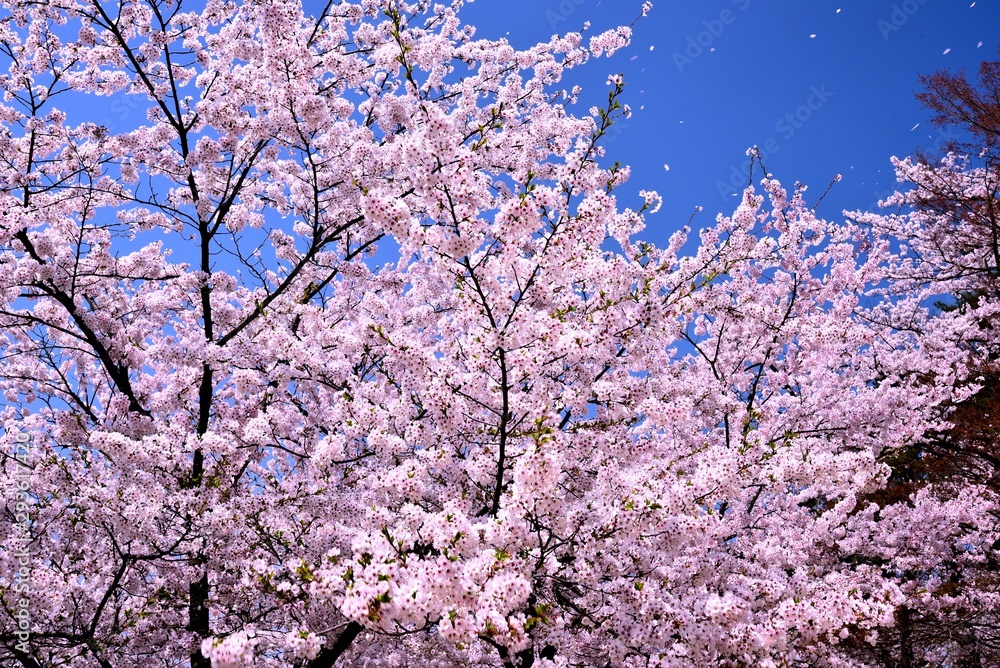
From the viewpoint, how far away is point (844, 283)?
13.1 meters

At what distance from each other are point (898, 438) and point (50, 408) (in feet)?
45.6

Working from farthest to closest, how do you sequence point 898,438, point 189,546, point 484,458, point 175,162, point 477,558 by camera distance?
point 898,438
point 175,162
point 189,546
point 484,458
point 477,558

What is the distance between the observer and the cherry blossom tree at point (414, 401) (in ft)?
17.6

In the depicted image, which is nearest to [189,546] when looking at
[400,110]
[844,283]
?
[400,110]

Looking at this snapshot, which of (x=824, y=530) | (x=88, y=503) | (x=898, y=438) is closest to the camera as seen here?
(x=88, y=503)

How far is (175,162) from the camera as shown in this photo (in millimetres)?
9859

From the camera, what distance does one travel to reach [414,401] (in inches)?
282

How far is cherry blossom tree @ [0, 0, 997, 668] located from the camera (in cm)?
537

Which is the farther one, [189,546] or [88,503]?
[189,546]

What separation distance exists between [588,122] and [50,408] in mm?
9949

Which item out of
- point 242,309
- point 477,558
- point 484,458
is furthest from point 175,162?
point 477,558

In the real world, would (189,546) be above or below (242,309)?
below

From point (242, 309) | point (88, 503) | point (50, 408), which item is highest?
point (242, 309)

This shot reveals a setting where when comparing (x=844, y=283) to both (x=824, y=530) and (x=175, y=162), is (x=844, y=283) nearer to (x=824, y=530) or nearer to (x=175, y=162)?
(x=824, y=530)
